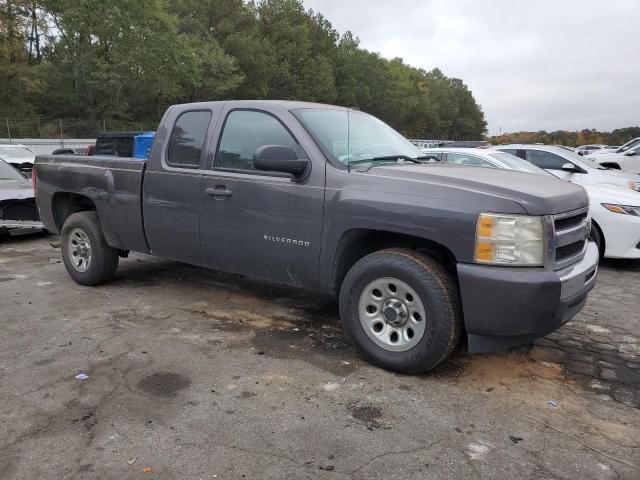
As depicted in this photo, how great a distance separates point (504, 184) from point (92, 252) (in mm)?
4211

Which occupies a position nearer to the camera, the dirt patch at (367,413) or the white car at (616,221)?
the dirt patch at (367,413)

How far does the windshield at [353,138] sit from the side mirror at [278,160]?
A: 11.0 inches

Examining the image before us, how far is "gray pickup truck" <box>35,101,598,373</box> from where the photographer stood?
3363mm

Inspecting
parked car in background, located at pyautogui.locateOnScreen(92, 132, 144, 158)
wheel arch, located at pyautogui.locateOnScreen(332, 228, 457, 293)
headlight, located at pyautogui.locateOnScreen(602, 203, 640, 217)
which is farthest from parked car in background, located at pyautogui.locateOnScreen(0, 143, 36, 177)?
headlight, located at pyautogui.locateOnScreen(602, 203, 640, 217)

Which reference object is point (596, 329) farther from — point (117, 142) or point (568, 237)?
point (117, 142)

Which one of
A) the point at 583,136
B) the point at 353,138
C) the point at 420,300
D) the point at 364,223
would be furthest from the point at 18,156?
the point at 583,136

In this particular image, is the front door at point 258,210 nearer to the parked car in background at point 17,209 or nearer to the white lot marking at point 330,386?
the white lot marking at point 330,386

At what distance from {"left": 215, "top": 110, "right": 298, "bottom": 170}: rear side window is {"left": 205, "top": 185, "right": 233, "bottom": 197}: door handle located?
0.19 m

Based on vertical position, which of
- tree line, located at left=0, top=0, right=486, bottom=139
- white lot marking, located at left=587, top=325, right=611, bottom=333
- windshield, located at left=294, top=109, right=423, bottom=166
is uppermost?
tree line, located at left=0, top=0, right=486, bottom=139

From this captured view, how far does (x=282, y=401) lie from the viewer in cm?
339

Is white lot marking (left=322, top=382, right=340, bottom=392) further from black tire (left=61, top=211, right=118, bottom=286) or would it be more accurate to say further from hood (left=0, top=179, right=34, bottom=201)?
hood (left=0, top=179, right=34, bottom=201)

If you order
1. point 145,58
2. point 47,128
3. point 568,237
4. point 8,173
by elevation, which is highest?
point 145,58

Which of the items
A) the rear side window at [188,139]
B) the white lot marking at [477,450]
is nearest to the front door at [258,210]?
the rear side window at [188,139]

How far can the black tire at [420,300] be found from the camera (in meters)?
3.50
